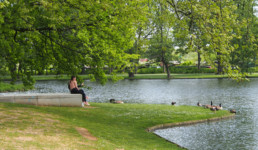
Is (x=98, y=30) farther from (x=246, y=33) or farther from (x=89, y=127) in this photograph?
(x=246, y=33)

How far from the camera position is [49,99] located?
21859 millimetres

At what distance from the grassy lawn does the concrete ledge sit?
3.09 feet

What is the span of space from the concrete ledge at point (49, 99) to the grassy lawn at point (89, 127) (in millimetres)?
943

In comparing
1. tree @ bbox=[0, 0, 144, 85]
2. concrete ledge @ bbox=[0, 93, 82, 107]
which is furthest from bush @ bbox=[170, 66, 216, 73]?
concrete ledge @ bbox=[0, 93, 82, 107]

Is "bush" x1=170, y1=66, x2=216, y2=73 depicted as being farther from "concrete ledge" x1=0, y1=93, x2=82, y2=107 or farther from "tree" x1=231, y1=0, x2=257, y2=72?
"concrete ledge" x1=0, y1=93, x2=82, y2=107

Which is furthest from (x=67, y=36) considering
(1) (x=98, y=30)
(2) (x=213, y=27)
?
(2) (x=213, y=27)

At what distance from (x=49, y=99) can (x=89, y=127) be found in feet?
23.3

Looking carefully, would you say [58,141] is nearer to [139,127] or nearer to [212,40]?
[139,127]

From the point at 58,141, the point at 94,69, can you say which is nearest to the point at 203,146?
the point at 58,141

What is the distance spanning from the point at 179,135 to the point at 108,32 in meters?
7.48

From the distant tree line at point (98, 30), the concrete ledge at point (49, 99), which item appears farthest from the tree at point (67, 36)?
the concrete ledge at point (49, 99)

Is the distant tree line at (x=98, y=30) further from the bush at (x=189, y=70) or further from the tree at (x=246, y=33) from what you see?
the bush at (x=189, y=70)

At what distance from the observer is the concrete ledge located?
2134cm

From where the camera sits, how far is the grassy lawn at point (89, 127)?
1163 cm
